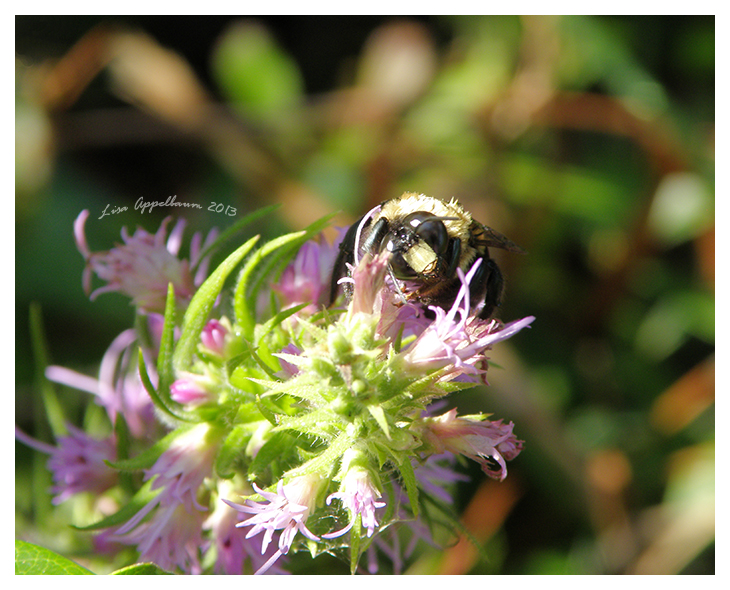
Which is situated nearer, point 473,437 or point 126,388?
point 473,437

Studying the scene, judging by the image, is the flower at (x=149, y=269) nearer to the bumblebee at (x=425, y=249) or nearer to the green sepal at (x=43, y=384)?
the green sepal at (x=43, y=384)

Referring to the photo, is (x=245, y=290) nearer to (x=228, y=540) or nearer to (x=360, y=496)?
(x=360, y=496)

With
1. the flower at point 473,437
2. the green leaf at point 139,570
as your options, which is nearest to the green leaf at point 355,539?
the flower at point 473,437

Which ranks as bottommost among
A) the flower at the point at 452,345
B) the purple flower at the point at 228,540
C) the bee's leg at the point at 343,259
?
the purple flower at the point at 228,540

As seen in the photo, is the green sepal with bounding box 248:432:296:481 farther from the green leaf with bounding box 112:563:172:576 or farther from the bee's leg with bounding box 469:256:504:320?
the bee's leg with bounding box 469:256:504:320

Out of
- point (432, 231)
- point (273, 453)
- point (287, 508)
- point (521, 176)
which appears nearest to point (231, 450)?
point (273, 453)

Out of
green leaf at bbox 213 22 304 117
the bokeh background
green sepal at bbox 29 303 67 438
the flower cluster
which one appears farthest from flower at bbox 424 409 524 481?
green leaf at bbox 213 22 304 117
